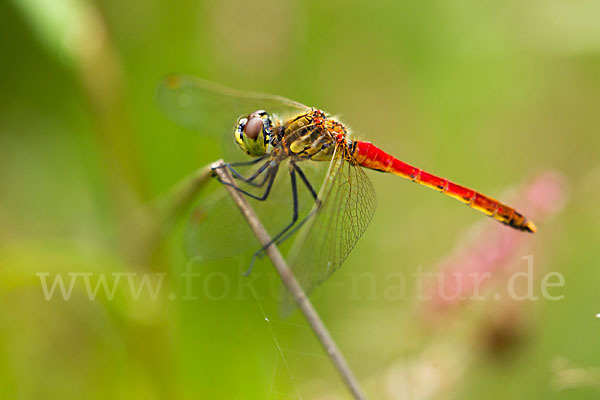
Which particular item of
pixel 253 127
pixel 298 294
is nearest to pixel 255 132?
pixel 253 127

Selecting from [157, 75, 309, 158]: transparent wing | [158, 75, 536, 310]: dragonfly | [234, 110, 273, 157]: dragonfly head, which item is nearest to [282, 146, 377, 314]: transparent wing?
[158, 75, 536, 310]: dragonfly

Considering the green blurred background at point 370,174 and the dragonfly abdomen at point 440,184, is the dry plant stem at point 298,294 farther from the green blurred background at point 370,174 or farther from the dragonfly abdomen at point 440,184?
the dragonfly abdomen at point 440,184

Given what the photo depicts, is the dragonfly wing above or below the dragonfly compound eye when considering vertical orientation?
above

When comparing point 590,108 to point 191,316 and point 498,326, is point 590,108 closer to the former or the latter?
point 498,326

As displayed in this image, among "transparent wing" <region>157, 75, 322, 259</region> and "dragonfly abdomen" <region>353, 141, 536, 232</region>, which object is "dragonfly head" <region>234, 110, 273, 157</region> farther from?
"dragonfly abdomen" <region>353, 141, 536, 232</region>

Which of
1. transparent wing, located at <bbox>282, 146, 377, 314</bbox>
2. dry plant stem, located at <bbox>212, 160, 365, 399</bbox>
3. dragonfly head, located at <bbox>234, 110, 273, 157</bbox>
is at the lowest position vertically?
dry plant stem, located at <bbox>212, 160, 365, 399</bbox>

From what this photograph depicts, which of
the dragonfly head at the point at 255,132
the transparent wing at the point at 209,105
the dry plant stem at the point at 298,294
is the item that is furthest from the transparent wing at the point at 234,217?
the dry plant stem at the point at 298,294

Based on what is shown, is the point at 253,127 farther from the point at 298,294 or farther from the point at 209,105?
the point at 298,294
